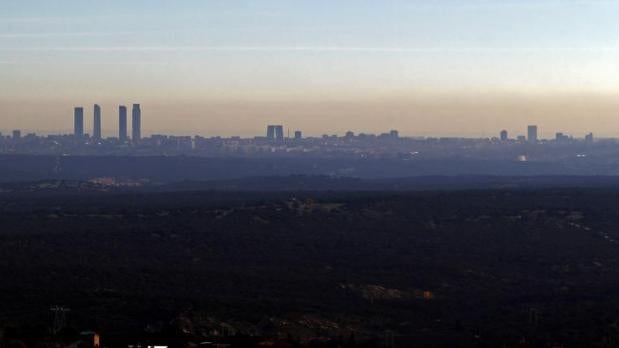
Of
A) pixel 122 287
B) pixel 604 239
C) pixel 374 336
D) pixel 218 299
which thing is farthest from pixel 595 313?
pixel 604 239

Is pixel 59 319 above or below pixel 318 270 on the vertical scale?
above

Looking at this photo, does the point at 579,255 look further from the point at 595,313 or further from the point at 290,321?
the point at 290,321

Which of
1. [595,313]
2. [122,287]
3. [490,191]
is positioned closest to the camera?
[595,313]

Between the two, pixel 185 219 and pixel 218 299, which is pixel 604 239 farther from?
pixel 218 299

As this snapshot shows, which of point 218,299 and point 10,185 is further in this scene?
point 10,185

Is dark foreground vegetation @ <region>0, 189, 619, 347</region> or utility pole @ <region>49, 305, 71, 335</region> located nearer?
utility pole @ <region>49, 305, 71, 335</region>

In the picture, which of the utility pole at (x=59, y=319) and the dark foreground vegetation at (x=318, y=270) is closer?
the utility pole at (x=59, y=319)

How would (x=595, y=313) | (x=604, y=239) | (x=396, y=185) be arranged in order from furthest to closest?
(x=396, y=185)
(x=604, y=239)
(x=595, y=313)

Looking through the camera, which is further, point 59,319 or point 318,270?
point 318,270
